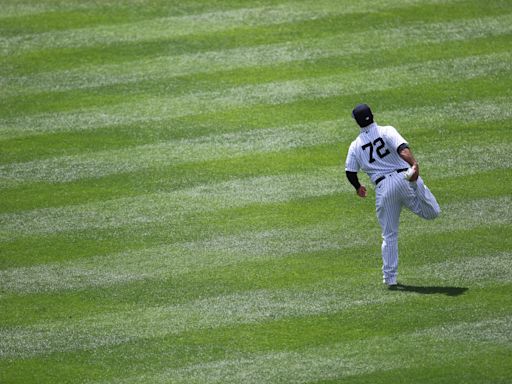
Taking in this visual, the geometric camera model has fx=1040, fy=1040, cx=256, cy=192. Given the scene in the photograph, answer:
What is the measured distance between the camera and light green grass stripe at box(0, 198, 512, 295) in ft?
41.5

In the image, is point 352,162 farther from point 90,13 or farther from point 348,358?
point 90,13

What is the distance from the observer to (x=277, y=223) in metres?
13.8

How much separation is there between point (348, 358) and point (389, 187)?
2359 mm

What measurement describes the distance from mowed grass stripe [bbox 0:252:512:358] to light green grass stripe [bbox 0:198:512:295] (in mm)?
809

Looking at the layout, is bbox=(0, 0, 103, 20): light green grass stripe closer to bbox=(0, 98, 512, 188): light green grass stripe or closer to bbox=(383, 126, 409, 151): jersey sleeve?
bbox=(0, 98, 512, 188): light green grass stripe

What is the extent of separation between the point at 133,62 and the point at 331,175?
490cm

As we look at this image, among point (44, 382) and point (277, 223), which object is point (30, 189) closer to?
point (277, 223)

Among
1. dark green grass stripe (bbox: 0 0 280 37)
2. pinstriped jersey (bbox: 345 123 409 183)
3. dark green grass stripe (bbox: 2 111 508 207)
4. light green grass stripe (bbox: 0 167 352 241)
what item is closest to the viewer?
pinstriped jersey (bbox: 345 123 409 183)

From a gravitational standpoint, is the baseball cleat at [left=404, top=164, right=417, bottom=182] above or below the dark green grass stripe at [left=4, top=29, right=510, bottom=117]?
below

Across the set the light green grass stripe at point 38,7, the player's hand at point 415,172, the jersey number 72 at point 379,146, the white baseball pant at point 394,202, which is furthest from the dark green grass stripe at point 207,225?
the light green grass stripe at point 38,7

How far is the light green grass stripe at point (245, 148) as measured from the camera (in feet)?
50.0

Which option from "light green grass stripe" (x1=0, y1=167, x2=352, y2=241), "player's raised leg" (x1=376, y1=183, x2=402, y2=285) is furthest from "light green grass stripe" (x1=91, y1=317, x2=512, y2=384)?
"light green grass stripe" (x1=0, y1=167, x2=352, y2=241)

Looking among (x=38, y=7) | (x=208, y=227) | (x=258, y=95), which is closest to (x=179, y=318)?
(x=208, y=227)

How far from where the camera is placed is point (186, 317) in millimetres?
11555
